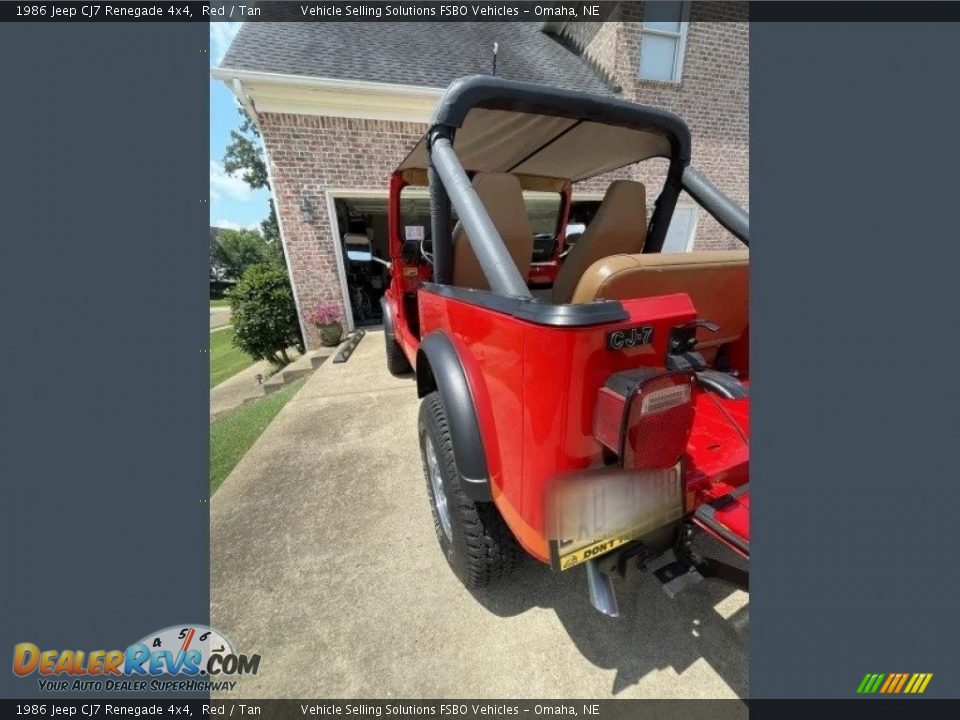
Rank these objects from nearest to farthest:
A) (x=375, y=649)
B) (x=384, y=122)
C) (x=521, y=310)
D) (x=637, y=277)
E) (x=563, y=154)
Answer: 1. (x=521, y=310)
2. (x=637, y=277)
3. (x=375, y=649)
4. (x=563, y=154)
5. (x=384, y=122)

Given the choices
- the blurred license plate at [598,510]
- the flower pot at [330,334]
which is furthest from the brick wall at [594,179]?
the blurred license plate at [598,510]

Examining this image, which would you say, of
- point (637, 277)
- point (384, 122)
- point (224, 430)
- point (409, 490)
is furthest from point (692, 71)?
point (224, 430)

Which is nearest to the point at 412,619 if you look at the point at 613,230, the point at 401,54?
the point at 613,230

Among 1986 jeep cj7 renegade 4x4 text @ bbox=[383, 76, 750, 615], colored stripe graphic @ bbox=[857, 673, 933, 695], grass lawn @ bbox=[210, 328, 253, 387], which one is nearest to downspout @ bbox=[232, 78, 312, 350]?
grass lawn @ bbox=[210, 328, 253, 387]

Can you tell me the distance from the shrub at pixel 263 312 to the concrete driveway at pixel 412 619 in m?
4.82

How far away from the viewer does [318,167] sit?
6.04 meters

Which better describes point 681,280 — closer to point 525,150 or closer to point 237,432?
point 525,150

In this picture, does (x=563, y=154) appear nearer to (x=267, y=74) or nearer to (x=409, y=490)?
(x=409, y=490)

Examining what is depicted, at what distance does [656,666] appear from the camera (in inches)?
58.1

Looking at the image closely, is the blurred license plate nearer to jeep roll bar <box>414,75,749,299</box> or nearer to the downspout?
jeep roll bar <box>414,75,749,299</box>

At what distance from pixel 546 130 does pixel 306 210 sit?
5240 millimetres

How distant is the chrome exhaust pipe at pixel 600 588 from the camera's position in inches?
45.8

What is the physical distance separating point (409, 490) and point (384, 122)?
6.24 m

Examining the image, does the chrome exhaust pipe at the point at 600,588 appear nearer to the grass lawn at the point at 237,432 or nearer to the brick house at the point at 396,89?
the grass lawn at the point at 237,432
